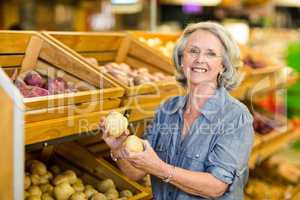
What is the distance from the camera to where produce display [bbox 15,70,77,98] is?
2375 millimetres

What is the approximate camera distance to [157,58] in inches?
143

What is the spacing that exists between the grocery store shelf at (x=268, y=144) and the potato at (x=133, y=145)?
89.8 inches

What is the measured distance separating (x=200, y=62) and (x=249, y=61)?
2636mm

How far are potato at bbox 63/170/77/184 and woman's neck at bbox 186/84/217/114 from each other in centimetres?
85

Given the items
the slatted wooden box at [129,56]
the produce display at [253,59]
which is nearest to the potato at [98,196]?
the slatted wooden box at [129,56]

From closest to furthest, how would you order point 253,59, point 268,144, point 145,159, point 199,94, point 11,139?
point 11,139 → point 145,159 → point 199,94 → point 268,144 → point 253,59

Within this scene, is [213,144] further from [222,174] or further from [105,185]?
[105,185]

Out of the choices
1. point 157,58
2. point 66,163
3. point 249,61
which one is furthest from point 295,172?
point 66,163

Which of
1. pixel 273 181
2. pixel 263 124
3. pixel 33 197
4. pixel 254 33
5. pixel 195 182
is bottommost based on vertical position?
pixel 273 181

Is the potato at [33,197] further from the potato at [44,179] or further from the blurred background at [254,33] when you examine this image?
the blurred background at [254,33]

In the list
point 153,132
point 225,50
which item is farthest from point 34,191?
point 225,50

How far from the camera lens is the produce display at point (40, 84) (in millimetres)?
2375

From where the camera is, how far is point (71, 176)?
9.17ft

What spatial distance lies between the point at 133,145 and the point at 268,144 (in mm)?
2905
